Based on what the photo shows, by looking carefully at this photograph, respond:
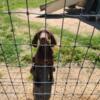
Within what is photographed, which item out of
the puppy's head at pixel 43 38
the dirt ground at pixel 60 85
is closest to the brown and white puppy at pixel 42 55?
the puppy's head at pixel 43 38

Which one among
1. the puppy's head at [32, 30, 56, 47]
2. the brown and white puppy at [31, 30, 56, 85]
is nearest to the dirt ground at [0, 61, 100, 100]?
the brown and white puppy at [31, 30, 56, 85]

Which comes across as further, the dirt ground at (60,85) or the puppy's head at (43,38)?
the dirt ground at (60,85)

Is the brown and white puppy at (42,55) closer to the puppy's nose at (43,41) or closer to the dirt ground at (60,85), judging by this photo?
the puppy's nose at (43,41)

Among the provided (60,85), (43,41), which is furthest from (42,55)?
(60,85)

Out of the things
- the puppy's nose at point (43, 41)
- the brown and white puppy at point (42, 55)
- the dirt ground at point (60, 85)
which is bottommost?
the dirt ground at point (60, 85)

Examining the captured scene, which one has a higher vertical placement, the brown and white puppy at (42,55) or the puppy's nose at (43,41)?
the puppy's nose at (43,41)

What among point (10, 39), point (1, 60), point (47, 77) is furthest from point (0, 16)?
point (47, 77)

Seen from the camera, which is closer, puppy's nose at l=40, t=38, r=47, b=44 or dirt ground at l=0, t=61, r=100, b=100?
puppy's nose at l=40, t=38, r=47, b=44

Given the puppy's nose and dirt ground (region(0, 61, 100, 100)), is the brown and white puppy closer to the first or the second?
the puppy's nose

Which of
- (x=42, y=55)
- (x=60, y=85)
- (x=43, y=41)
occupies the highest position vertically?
(x=43, y=41)

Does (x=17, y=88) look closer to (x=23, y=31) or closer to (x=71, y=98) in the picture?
(x=71, y=98)

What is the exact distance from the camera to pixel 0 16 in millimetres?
6133

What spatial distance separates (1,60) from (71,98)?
4.19 ft

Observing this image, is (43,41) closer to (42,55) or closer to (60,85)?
(42,55)
